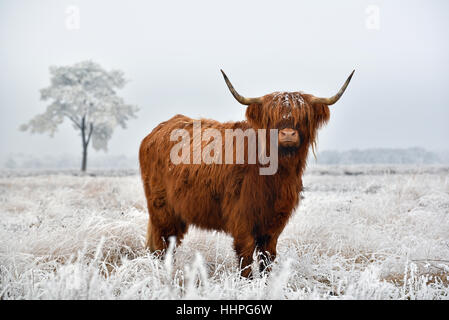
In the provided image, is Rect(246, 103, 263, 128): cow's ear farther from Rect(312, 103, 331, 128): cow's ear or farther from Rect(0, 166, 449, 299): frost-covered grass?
Rect(0, 166, 449, 299): frost-covered grass

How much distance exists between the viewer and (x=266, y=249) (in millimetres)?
3473

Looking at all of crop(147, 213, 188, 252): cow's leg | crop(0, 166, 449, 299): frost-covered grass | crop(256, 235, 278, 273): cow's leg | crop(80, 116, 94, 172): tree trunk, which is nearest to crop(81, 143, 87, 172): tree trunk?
crop(80, 116, 94, 172): tree trunk

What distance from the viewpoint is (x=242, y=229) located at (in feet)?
10.8

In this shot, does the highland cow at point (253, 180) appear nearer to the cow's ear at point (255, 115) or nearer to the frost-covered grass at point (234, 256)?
the cow's ear at point (255, 115)

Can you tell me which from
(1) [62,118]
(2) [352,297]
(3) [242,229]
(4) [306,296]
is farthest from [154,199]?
(1) [62,118]

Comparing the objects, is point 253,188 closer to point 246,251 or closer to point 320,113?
point 246,251

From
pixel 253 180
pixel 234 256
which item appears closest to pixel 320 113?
pixel 253 180

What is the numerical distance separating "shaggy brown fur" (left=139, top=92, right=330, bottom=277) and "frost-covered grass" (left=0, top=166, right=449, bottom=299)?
326mm

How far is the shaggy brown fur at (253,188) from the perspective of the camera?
3166 mm

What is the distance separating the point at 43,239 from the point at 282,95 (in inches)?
136

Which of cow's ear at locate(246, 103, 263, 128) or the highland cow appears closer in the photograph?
the highland cow

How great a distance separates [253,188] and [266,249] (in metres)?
0.70

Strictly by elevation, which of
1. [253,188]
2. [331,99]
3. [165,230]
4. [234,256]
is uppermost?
[331,99]

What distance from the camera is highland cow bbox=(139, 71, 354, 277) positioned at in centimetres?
314
